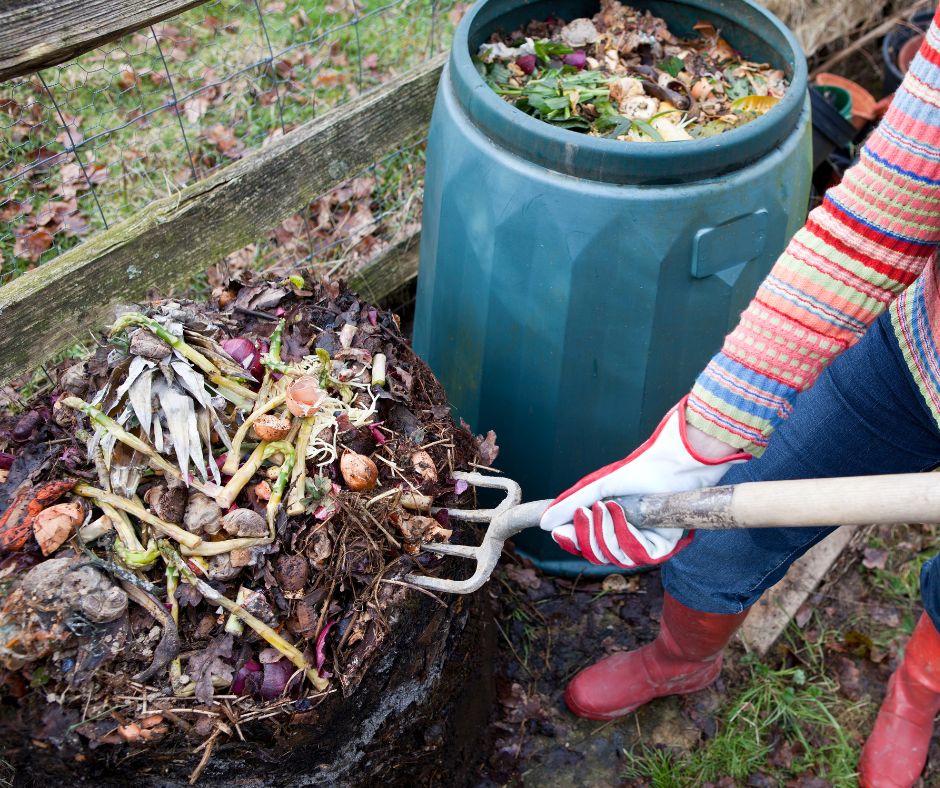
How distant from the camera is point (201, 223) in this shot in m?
2.00

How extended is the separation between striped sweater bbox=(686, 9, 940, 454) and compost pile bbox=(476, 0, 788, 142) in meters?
0.66

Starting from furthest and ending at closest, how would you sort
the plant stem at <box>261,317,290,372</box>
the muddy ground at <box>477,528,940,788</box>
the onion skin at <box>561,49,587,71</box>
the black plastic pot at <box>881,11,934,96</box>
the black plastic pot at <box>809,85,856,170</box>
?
the black plastic pot at <box>881,11,934,96</box> < the black plastic pot at <box>809,85,856,170</box> < the muddy ground at <box>477,528,940,788</box> < the onion skin at <box>561,49,587,71</box> < the plant stem at <box>261,317,290,372</box>

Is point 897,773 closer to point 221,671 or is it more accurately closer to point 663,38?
point 221,671

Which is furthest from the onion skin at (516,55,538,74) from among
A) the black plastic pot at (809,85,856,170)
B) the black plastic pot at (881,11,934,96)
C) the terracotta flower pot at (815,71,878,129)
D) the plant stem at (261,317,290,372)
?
the black plastic pot at (881,11,934,96)

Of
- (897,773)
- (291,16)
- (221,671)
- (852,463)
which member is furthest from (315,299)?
(291,16)

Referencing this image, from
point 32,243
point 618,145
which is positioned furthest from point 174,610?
point 32,243

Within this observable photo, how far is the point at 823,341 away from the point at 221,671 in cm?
103

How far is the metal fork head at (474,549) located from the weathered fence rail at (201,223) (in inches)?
36.8

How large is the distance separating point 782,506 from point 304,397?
0.78 meters

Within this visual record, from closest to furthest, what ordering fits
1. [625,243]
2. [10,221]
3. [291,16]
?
[625,243], [10,221], [291,16]

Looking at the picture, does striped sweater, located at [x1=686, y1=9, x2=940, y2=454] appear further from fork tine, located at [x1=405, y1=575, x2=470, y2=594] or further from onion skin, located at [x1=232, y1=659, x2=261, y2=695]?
onion skin, located at [x1=232, y1=659, x2=261, y2=695]

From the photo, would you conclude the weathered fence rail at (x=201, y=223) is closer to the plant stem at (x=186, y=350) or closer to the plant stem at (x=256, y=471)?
the plant stem at (x=186, y=350)

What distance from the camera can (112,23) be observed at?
4.86ft

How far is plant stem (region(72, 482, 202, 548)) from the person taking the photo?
134 centimetres
